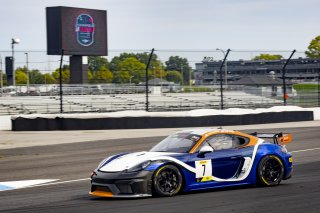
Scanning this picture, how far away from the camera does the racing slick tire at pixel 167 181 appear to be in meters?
10.3

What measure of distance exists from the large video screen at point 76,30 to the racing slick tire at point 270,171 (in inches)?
1411

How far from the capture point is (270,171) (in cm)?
1163

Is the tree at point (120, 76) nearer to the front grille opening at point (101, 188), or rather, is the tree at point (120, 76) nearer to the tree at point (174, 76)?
the tree at point (174, 76)

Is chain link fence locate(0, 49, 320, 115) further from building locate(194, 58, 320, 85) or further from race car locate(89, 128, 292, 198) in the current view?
race car locate(89, 128, 292, 198)

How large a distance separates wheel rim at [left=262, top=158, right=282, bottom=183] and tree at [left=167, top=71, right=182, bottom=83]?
22.8 meters

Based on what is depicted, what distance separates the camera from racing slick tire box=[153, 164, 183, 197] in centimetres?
1032

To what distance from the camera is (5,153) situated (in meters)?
19.5

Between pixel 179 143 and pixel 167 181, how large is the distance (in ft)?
3.21

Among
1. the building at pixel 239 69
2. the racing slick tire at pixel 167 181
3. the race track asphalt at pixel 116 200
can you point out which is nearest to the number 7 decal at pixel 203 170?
the race track asphalt at pixel 116 200

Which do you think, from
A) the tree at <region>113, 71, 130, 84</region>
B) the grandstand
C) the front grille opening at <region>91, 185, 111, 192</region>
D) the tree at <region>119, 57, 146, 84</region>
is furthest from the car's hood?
the grandstand

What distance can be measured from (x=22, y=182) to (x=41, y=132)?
13.4 metres

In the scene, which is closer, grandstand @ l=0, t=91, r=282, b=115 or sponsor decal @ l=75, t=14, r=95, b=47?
grandstand @ l=0, t=91, r=282, b=115

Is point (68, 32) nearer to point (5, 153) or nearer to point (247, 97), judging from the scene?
point (247, 97)

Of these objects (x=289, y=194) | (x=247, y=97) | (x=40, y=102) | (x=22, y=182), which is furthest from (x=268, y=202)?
(x=247, y=97)
